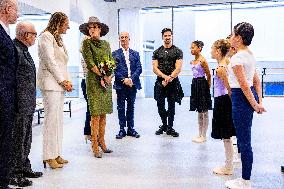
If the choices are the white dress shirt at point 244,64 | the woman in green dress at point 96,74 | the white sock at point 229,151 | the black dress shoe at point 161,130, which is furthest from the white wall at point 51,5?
the white dress shirt at point 244,64

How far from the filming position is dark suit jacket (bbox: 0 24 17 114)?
2.64 m

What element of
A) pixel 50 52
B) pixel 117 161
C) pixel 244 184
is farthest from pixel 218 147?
pixel 50 52

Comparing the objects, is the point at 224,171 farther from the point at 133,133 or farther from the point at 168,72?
the point at 168,72

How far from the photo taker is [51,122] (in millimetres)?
3861

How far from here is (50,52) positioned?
374 centimetres

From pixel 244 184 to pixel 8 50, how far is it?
2.14 metres

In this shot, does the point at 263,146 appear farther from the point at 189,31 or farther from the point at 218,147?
→ the point at 189,31

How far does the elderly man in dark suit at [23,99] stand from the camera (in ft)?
10.8

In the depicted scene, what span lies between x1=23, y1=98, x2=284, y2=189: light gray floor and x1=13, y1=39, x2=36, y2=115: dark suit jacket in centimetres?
71

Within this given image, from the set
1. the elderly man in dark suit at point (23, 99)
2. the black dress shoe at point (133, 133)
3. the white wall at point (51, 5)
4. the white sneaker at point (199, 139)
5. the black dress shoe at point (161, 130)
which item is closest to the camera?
the elderly man in dark suit at point (23, 99)

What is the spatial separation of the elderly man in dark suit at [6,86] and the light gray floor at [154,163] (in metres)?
0.67

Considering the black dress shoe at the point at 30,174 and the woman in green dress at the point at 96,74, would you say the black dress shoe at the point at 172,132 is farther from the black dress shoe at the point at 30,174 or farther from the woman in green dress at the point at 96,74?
the black dress shoe at the point at 30,174

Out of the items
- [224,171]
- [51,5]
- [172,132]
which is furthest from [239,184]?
[51,5]

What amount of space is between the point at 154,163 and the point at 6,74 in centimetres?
204
